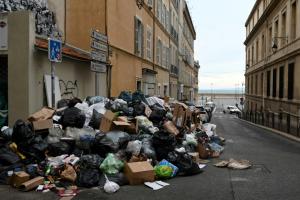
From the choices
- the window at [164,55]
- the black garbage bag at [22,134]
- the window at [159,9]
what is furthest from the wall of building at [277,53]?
the black garbage bag at [22,134]

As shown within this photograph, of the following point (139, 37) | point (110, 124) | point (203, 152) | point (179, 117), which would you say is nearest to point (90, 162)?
point (110, 124)

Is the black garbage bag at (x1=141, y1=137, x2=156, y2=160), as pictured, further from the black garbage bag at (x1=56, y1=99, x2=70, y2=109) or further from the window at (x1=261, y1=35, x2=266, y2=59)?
the window at (x1=261, y1=35, x2=266, y2=59)

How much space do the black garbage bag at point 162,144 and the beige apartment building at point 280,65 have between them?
11.0 metres

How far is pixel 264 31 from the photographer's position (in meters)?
40.3

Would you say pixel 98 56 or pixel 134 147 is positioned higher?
pixel 98 56

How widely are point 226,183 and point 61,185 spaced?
2657mm

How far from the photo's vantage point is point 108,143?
8344 millimetres

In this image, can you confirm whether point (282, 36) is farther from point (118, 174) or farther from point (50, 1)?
point (118, 174)

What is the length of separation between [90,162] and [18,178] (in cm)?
121

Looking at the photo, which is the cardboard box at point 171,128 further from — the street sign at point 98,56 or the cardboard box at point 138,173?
the cardboard box at point 138,173

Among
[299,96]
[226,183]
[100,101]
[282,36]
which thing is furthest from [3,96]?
[282,36]

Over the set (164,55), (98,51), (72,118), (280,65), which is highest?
(164,55)

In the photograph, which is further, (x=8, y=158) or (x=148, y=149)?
(x=148, y=149)

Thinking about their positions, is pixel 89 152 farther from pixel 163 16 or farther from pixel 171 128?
pixel 163 16
